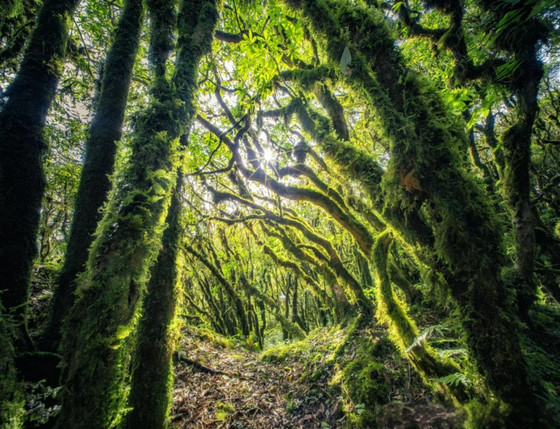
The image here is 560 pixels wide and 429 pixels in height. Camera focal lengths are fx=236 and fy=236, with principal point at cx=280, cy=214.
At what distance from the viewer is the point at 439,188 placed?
2.29 metres

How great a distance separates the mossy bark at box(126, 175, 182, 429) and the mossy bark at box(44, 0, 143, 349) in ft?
2.82

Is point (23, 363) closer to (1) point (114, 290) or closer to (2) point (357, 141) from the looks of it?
(1) point (114, 290)

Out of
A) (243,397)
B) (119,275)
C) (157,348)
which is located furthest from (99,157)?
(243,397)

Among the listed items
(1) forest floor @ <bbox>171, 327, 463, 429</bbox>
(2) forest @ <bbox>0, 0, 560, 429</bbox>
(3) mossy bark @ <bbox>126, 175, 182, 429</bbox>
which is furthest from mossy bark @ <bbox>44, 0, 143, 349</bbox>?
(1) forest floor @ <bbox>171, 327, 463, 429</bbox>

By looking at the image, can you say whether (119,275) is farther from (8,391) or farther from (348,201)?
(348,201)

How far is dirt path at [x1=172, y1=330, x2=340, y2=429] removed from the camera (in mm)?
4160

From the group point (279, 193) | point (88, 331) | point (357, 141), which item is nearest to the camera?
point (88, 331)

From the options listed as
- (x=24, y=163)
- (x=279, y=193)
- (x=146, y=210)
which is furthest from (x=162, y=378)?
(x=279, y=193)

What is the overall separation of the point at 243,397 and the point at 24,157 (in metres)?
5.58

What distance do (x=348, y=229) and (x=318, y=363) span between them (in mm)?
3327

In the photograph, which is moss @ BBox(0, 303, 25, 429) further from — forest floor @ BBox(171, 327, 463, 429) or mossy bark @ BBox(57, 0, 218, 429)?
forest floor @ BBox(171, 327, 463, 429)

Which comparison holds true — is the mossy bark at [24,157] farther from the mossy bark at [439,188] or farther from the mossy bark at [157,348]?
the mossy bark at [439,188]

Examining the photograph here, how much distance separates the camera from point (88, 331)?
1.47 meters

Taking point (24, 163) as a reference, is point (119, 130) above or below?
above
